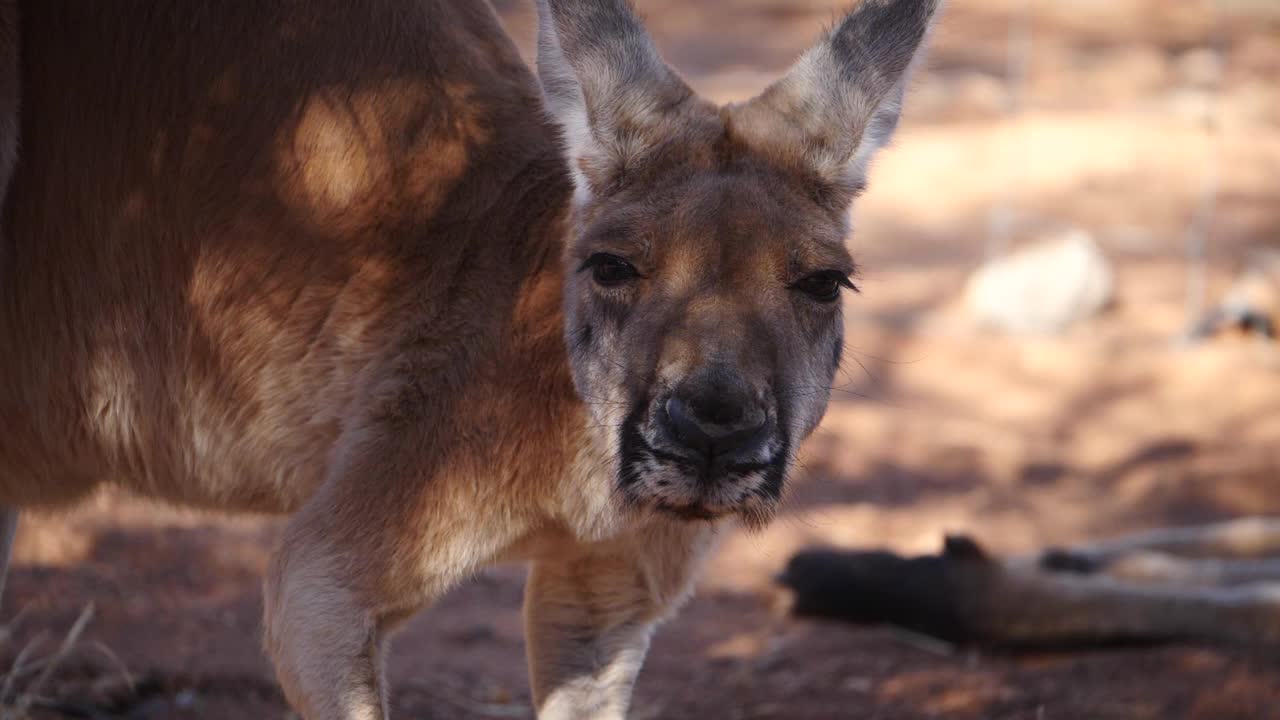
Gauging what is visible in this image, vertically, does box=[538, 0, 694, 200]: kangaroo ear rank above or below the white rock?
below

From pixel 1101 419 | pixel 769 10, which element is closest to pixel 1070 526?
pixel 1101 419

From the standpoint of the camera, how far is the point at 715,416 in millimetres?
3004

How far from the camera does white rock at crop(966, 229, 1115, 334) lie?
9.95 meters

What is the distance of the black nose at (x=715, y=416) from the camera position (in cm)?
300

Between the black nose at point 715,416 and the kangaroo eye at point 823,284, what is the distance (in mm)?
401

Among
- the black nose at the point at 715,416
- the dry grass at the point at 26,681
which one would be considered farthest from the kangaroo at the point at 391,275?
the dry grass at the point at 26,681

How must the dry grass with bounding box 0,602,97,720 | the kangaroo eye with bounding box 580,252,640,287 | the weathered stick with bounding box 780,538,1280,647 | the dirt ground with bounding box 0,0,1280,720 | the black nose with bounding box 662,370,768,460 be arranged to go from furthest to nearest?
the weathered stick with bounding box 780,538,1280,647 < the dirt ground with bounding box 0,0,1280,720 < the dry grass with bounding box 0,602,97,720 < the kangaroo eye with bounding box 580,252,640,287 < the black nose with bounding box 662,370,768,460

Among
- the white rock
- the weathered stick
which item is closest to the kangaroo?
the weathered stick

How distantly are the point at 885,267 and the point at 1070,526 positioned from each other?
4.19 meters

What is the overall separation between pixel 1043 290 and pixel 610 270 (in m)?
7.24

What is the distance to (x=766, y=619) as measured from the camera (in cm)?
605

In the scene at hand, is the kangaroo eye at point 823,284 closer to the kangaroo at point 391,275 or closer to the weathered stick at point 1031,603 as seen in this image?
the kangaroo at point 391,275

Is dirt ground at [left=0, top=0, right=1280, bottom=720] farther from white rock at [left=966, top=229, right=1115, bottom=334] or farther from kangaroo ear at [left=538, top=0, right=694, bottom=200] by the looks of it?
kangaroo ear at [left=538, top=0, right=694, bottom=200]

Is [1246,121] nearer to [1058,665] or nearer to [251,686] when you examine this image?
[1058,665]
